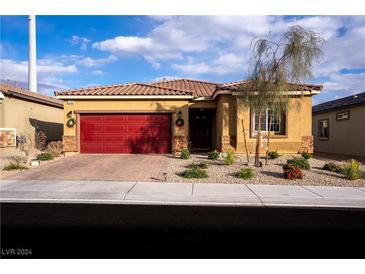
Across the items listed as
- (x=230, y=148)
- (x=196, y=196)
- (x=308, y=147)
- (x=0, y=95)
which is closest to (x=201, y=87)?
(x=230, y=148)

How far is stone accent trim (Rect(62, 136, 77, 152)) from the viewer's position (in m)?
18.7

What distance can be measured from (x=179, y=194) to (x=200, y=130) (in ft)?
44.0

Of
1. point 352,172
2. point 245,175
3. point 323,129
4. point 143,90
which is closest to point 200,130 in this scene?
point 143,90

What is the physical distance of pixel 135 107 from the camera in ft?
61.7

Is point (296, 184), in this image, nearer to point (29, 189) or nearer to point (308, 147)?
point (308, 147)

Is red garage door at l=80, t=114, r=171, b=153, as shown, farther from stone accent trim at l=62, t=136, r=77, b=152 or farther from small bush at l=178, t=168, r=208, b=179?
small bush at l=178, t=168, r=208, b=179

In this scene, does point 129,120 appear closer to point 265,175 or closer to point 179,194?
point 265,175

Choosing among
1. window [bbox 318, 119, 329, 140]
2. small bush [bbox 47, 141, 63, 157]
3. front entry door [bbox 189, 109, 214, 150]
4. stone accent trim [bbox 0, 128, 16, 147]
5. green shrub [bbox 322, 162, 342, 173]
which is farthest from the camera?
window [bbox 318, 119, 329, 140]

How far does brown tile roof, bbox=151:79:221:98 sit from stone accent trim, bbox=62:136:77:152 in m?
7.69

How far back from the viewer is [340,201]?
8.94 m

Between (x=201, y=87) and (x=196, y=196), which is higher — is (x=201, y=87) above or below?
above

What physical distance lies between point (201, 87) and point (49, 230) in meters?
19.1

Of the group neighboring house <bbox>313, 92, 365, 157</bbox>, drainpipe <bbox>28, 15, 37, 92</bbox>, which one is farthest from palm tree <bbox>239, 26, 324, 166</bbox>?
drainpipe <bbox>28, 15, 37, 92</bbox>

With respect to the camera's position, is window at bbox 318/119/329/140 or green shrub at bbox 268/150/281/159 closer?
green shrub at bbox 268/150/281/159
